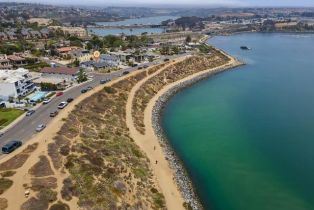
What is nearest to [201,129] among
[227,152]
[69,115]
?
[227,152]

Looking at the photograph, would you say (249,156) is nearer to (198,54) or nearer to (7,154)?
(7,154)

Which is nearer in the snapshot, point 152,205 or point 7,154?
point 152,205

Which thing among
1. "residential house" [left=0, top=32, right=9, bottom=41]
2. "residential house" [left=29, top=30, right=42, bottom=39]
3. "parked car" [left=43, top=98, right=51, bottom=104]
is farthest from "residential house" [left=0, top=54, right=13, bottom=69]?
"residential house" [left=29, top=30, right=42, bottom=39]

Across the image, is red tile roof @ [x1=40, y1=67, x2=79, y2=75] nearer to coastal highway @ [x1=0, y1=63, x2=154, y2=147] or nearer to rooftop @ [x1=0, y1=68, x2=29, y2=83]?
rooftop @ [x1=0, y1=68, x2=29, y2=83]

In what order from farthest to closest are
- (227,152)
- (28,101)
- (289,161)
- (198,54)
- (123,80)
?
(198,54), (123,80), (28,101), (227,152), (289,161)

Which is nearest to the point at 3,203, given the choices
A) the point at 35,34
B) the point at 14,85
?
the point at 14,85

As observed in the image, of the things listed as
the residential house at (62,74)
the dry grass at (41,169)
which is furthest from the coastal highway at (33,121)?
the dry grass at (41,169)

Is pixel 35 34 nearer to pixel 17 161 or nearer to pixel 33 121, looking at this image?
pixel 33 121
